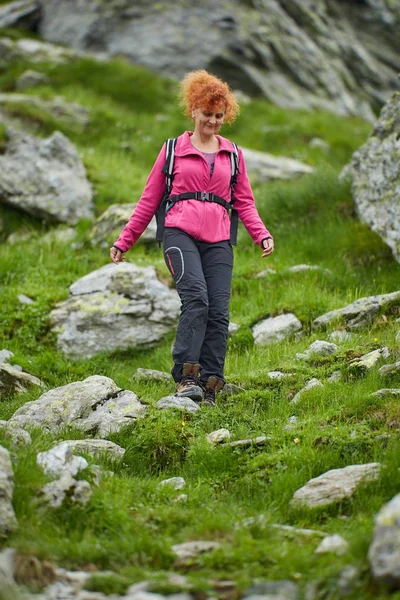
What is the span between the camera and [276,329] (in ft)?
27.8

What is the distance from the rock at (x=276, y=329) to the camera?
835cm

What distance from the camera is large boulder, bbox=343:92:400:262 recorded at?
31.4 feet

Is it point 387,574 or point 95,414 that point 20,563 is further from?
point 95,414

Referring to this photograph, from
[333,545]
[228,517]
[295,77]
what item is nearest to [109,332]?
[228,517]

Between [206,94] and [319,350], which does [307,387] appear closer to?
[319,350]

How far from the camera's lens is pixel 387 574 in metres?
3.43

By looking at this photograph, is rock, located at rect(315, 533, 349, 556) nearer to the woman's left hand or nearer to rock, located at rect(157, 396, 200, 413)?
rock, located at rect(157, 396, 200, 413)

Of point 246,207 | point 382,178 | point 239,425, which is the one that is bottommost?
point 239,425

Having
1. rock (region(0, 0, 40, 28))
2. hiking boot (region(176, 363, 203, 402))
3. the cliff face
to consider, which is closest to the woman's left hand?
hiking boot (region(176, 363, 203, 402))

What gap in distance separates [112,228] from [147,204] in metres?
4.23

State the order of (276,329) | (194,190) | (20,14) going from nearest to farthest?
1. (194,190)
2. (276,329)
3. (20,14)

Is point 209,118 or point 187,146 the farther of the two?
point 187,146

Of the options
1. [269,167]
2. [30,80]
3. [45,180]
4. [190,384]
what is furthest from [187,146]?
[30,80]

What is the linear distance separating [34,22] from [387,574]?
2221cm
